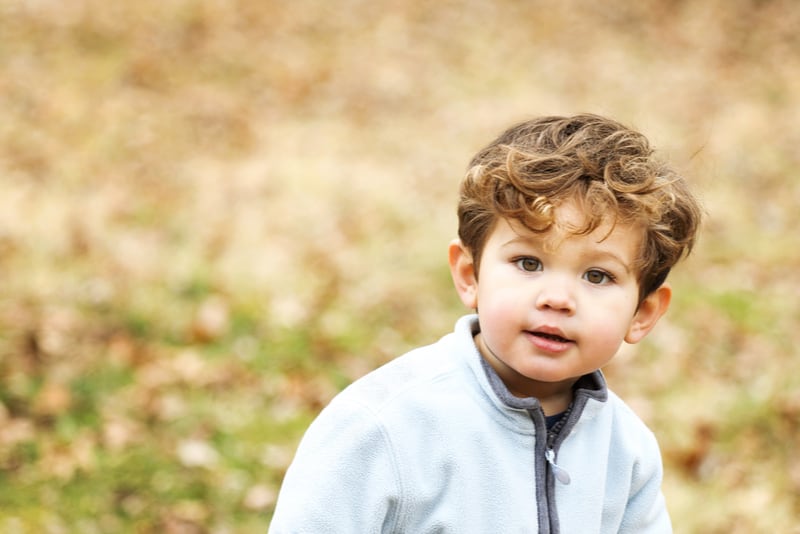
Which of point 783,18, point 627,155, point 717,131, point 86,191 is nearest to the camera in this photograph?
point 627,155

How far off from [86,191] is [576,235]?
5.51 metres

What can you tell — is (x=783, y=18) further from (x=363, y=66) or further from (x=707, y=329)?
(x=707, y=329)

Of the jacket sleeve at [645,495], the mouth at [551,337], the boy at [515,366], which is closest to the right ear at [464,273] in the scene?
the boy at [515,366]

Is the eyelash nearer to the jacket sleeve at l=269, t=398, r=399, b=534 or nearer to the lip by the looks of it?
the lip

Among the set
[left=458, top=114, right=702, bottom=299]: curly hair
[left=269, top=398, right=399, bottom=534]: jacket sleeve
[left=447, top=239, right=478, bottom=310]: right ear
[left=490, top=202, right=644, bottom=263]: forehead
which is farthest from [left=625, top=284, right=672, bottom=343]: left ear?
[left=269, top=398, right=399, bottom=534]: jacket sleeve

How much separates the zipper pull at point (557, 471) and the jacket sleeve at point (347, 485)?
0.35 meters

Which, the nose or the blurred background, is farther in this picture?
the blurred background

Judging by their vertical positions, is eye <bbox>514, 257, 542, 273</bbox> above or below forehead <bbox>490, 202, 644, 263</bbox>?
below

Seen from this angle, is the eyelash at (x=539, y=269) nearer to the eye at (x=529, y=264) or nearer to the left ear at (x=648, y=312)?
the eye at (x=529, y=264)

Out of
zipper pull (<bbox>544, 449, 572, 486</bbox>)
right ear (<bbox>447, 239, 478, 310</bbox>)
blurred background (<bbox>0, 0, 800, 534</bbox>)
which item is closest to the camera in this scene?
zipper pull (<bbox>544, 449, 572, 486</bbox>)

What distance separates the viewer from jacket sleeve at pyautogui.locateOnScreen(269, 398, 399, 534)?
1.93 metres

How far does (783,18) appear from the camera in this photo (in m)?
13.4

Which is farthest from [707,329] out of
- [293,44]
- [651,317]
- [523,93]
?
[293,44]

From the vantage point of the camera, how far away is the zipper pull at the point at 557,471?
2070mm
